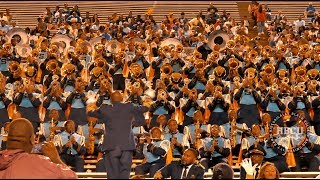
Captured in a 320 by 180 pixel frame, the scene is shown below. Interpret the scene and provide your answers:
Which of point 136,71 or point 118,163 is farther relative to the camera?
point 136,71

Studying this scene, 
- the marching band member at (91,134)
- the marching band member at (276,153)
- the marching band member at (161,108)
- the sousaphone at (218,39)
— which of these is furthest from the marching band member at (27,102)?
the sousaphone at (218,39)

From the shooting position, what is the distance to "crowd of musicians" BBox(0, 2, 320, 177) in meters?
10.2

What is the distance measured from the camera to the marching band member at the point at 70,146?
10.0 metres

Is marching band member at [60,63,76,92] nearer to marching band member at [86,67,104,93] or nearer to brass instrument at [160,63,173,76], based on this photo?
marching band member at [86,67,104,93]

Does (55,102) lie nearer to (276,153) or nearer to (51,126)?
(51,126)

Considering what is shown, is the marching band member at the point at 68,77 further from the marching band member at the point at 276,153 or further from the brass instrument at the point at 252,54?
the marching band member at the point at 276,153

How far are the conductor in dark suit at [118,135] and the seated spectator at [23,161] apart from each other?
245 centimetres

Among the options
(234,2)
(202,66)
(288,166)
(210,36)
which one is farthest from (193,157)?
(234,2)

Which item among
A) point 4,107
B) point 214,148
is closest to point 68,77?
point 4,107

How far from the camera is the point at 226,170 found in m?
6.43

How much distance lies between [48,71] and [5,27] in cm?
446

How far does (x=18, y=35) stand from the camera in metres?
16.0

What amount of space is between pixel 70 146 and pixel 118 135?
2952mm

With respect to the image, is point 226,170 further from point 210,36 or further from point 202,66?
point 210,36
